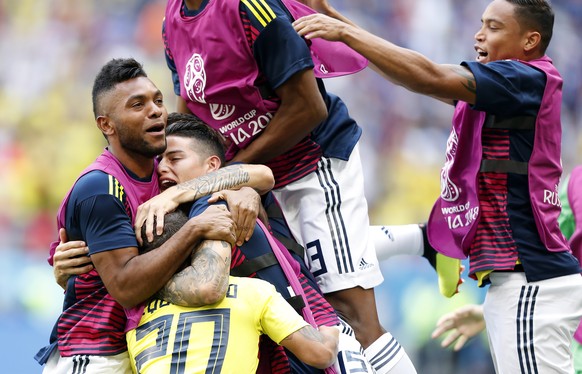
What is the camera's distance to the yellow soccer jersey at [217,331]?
311cm

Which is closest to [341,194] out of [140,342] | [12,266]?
[140,342]

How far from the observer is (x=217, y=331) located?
→ 10.3 feet

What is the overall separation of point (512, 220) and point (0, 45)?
6.07 meters

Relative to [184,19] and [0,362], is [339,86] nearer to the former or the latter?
[0,362]

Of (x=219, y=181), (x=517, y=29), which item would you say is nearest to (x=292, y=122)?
(x=219, y=181)

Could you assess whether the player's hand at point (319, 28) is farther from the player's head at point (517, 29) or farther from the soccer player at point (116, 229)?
the player's head at point (517, 29)

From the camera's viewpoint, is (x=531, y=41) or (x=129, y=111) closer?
(x=129, y=111)

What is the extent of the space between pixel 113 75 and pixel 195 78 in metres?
0.51

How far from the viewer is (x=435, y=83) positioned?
4047 mm

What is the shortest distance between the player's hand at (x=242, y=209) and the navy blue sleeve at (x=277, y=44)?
1.84ft

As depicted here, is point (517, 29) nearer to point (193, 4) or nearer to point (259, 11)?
point (259, 11)

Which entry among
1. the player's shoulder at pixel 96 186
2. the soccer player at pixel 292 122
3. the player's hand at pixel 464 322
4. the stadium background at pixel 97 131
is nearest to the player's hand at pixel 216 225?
the player's shoulder at pixel 96 186

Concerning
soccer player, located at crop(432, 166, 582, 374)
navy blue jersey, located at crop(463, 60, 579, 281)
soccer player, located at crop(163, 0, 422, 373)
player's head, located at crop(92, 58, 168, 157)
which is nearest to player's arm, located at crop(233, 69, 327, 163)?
soccer player, located at crop(163, 0, 422, 373)

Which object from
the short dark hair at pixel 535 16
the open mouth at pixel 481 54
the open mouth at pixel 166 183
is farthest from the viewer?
the open mouth at pixel 481 54
